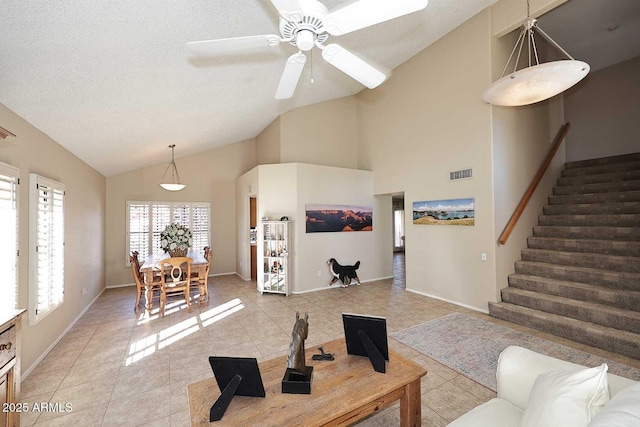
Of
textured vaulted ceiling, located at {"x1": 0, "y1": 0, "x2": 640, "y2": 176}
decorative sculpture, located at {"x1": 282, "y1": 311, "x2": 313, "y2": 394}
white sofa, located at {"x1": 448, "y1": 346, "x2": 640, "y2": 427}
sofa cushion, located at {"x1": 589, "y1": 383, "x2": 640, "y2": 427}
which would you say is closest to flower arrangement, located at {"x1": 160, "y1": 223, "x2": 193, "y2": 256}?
textured vaulted ceiling, located at {"x1": 0, "y1": 0, "x2": 640, "y2": 176}

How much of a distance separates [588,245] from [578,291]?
100cm

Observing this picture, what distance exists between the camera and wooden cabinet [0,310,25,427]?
171 centimetres

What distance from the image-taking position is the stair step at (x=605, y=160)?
223 inches

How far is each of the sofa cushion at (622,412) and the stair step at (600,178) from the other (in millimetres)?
6333

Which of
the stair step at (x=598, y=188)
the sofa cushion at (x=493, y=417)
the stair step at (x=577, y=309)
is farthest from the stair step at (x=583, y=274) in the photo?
the sofa cushion at (x=493, y=417)

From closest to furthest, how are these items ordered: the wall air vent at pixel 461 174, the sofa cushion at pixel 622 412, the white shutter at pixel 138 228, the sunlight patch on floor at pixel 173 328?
1. the sofa cushion at pixel 622 412
2. the sunlight patch on floor at pixel 173 328
3. the wall air vent at pixel 461 174
4. the white shutter at pixel 138 228

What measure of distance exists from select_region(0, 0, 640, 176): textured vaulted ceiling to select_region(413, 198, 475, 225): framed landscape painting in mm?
3107

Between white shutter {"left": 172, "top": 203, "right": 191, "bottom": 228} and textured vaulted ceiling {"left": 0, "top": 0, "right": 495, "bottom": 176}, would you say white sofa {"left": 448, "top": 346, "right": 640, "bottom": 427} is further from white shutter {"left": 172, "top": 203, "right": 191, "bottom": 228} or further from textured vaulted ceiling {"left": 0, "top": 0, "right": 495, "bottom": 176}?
white shutter {"left": 172, "top": 203, "right": 191, "bottom": 228}

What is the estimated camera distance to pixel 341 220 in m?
6.63

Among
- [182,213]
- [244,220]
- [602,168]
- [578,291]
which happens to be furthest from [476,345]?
[182,213]

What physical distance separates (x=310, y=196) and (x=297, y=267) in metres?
1.63

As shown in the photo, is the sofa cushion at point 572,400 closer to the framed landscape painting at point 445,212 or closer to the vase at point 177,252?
the framed landscape painting at point 445,212

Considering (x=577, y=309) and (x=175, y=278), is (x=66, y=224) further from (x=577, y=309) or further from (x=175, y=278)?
(x=577, y=309)

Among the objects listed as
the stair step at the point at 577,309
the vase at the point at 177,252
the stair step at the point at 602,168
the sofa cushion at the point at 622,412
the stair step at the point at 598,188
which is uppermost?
the stair step at the point at 602,168
